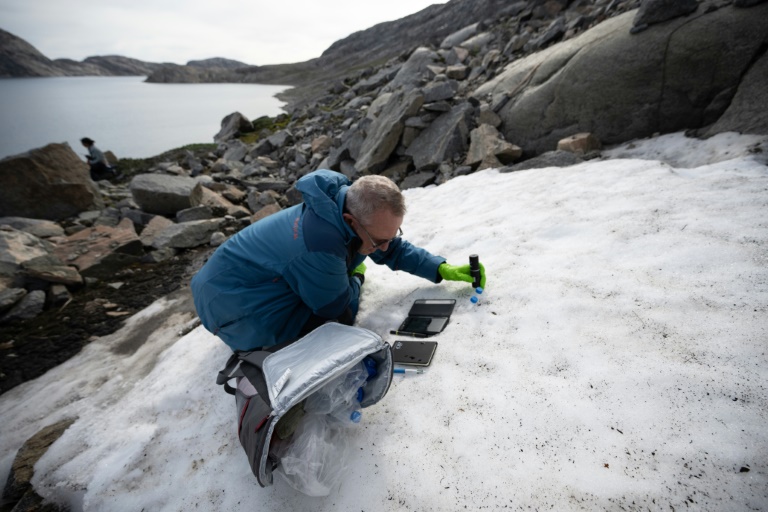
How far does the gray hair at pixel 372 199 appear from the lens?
2.81 meters

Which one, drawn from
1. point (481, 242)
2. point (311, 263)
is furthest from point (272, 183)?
point (311, 263)

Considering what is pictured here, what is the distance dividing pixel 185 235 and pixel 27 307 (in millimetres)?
3003

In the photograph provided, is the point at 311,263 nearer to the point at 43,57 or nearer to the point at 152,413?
the point at 152,413

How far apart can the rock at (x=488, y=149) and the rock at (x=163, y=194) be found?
7.56 metres

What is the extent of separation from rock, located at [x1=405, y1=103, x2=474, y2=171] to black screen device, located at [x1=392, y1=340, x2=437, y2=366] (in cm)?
600

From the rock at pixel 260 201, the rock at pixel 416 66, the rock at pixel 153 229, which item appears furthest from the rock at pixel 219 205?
the rock at pixel 416 66

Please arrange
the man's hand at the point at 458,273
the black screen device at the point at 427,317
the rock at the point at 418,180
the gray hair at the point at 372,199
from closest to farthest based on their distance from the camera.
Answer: the gray hair at the point at 372,199
the black screen device at the point at 427,317
the man's hand at the point at 458,273
the rock at the point at 418,180

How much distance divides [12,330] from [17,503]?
428 cm

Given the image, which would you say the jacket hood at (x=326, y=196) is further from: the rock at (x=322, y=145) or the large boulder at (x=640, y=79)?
the rock at (x=322, y=145)

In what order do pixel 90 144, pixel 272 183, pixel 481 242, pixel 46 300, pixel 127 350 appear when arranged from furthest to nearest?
pixel 90 144, pixel 272 183, pixel 46 300, pixel 127 350, pixel 481 242

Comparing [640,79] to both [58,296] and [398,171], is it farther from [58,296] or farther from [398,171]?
[58,296]

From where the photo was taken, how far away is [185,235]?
840cm

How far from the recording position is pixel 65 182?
1030 centimetres

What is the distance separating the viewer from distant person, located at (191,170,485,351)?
9.37ft
